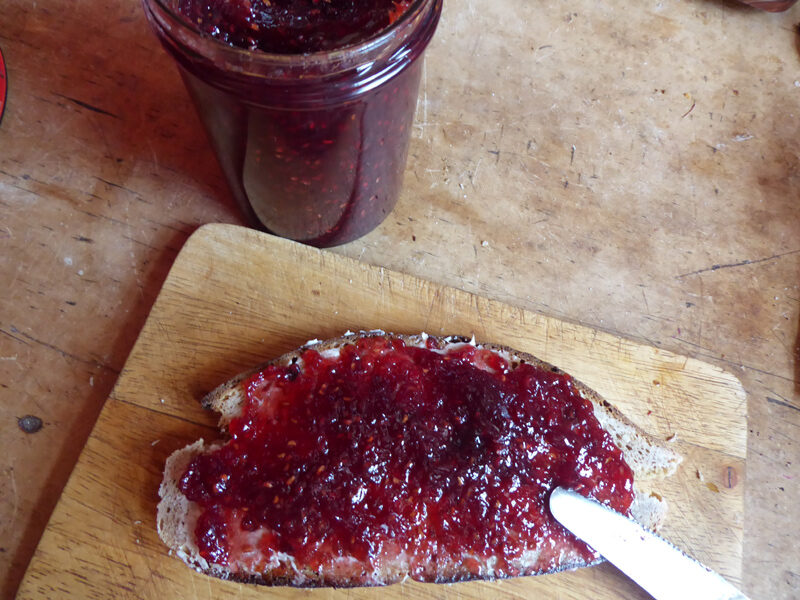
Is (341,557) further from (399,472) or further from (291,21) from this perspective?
(291,21)

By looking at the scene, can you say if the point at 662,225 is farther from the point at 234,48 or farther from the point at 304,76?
the point at 234,48

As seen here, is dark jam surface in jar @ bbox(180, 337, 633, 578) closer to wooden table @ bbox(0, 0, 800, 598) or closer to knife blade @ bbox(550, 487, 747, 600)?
knife blade @ bbox(550, 487, 747, 600)


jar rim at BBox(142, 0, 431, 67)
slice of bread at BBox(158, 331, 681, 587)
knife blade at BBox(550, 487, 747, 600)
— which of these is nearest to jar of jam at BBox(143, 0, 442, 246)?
jar rim at BBox(142, 0, 431, 67)

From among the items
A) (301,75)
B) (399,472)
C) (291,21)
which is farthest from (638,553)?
(291,21)

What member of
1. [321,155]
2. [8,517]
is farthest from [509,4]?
[8,517]

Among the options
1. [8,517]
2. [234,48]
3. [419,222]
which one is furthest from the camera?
[419,222]
